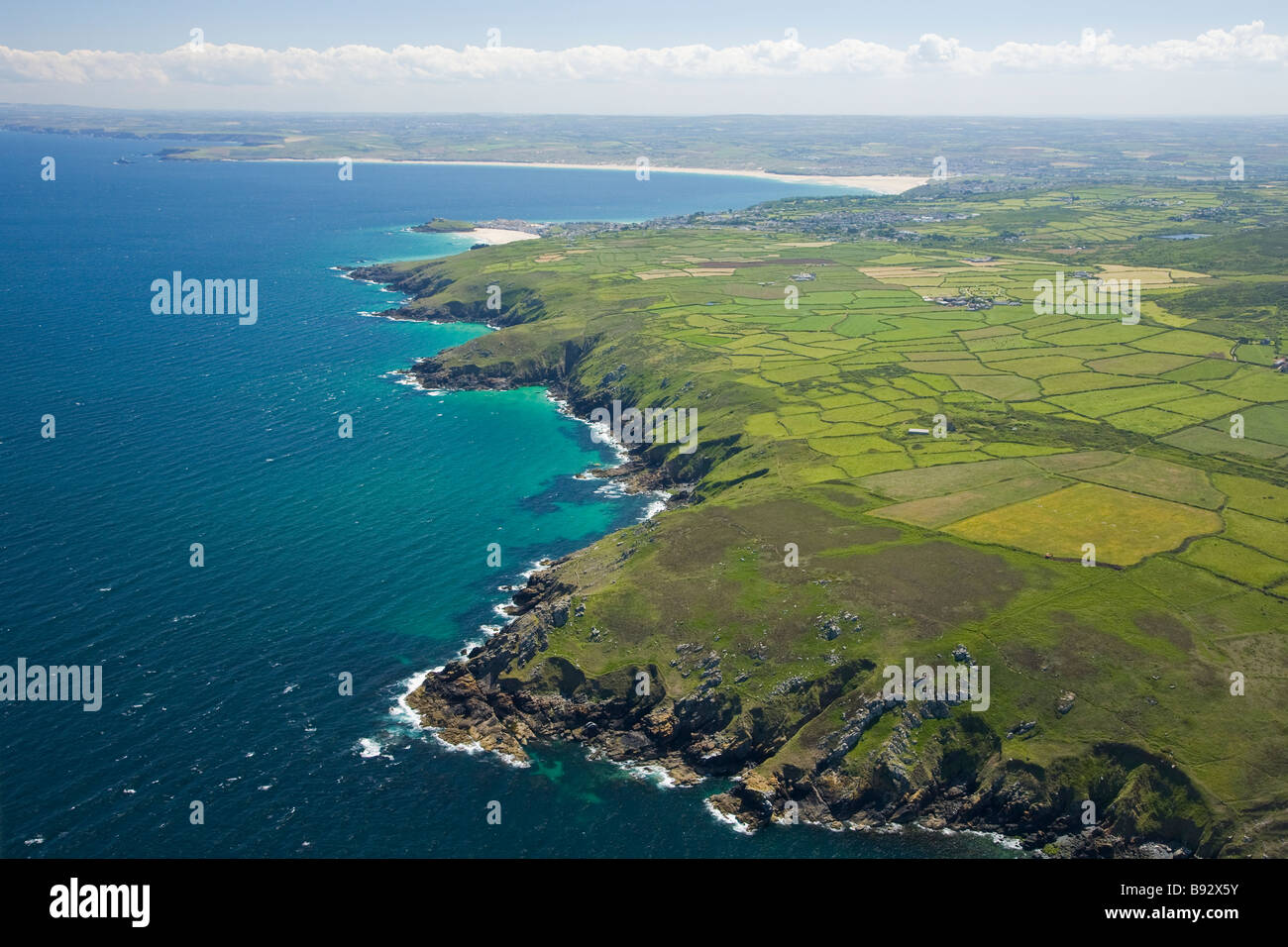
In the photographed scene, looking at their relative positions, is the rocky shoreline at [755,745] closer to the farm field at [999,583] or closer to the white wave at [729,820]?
the white wave at [729,820]

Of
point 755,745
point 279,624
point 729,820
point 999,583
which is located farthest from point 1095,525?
point 279,624

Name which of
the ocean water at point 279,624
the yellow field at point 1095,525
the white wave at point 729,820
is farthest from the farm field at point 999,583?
the ocean water at point 279,624

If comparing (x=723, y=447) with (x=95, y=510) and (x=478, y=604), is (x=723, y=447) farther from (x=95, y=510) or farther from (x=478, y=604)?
(x=95, y=510)

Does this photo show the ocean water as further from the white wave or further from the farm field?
the farm field

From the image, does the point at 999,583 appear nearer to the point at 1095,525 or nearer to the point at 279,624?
the point at 1095,525

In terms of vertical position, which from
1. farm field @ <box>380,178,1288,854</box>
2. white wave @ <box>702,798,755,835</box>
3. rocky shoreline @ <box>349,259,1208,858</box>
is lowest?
white wave @ <box>702,798,755,835</box>

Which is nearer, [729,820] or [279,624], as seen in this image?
[729,820]

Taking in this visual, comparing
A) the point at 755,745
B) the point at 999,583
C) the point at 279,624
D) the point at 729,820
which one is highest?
the point at 999,583

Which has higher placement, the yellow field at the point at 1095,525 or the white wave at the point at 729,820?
the yellow field at the point at 1095,525

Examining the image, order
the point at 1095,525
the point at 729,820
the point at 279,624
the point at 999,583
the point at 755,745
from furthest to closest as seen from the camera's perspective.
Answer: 1. the point at 1095,525
2. the point at 279,624
3. the point at 999,583
4. the point at 755,745
5. the point at 729,820

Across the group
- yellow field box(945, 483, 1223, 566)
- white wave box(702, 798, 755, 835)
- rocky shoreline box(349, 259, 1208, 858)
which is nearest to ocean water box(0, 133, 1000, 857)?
white wave box(702, 798, 755, 835)
